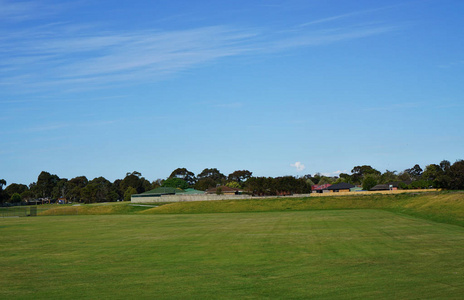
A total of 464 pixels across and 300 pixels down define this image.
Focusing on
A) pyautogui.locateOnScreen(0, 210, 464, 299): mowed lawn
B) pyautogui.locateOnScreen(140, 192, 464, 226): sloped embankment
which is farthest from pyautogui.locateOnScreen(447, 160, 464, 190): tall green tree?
pyautogui.locateOnScreen(0, 210, 464, 299): mowed lawn

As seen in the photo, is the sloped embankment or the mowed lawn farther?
the sloped embankment

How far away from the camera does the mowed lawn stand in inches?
583

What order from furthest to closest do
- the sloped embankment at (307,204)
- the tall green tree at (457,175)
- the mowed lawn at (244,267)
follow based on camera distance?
the tall green tree at (457,175), the sloped embankment at (307,204), the mowed lawn at (244,267)

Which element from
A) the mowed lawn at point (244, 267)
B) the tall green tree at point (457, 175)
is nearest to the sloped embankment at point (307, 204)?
the tall green tree at point (457, 175)

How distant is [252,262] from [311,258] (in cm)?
263

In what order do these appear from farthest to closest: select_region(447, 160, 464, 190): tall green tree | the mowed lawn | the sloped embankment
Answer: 1. select_region(447, 160, 464, 190): tall green tree
2. the sloped embankment
3. the mowed lawn

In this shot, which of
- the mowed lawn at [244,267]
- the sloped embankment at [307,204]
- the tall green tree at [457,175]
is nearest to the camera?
the mowed lawn at [244,267]

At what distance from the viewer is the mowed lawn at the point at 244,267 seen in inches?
583

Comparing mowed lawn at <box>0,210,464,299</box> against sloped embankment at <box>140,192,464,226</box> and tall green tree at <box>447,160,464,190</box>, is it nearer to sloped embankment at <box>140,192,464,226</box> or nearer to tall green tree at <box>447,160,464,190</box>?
sloped embankment at <box>140,192,464,226</box>

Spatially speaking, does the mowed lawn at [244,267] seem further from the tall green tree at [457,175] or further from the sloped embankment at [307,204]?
the tall green tree at [457,175]

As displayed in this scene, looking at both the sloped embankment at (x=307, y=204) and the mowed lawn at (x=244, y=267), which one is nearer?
the mowed lawn at (x=244, y=267)

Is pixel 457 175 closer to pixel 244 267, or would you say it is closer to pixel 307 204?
pixel 307 204

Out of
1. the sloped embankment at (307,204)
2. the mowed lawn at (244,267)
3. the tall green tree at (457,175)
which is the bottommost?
the mowed lawn at (244,267)

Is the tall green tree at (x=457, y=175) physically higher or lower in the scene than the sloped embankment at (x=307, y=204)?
higher
